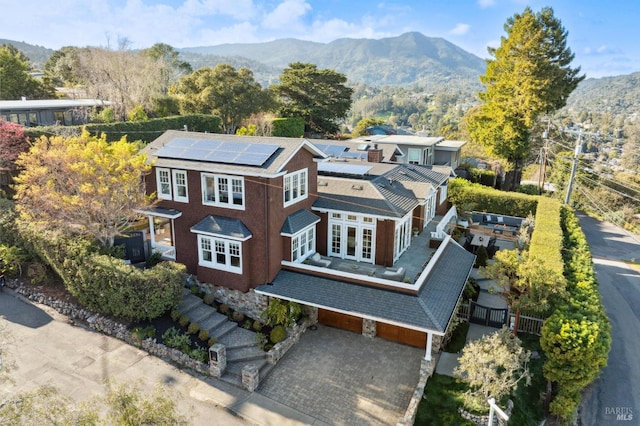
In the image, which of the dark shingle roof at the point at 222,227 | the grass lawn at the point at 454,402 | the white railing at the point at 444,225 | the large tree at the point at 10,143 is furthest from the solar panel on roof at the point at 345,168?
the large tree at the point at 10,143

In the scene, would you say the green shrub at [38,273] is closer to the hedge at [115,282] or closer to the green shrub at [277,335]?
the hedge at [115,282]

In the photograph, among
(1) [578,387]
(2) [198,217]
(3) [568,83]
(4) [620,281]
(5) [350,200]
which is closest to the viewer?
(1) [578,387]

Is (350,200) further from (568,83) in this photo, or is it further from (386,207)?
(568,83)

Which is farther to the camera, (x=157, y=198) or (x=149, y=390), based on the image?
(x=157, y=198)

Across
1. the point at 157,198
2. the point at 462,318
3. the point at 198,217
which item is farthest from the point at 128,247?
the point at 462,318

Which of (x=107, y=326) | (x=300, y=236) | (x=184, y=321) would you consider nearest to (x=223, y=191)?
(x=300, y=236)

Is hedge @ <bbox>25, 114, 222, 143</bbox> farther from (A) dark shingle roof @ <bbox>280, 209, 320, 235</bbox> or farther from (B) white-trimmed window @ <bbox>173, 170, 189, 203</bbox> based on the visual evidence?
(A) dark shingle roof @ <bbox>280, 209, 320, 235</bbox>

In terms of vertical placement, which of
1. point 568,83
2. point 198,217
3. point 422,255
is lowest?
point 422,255
